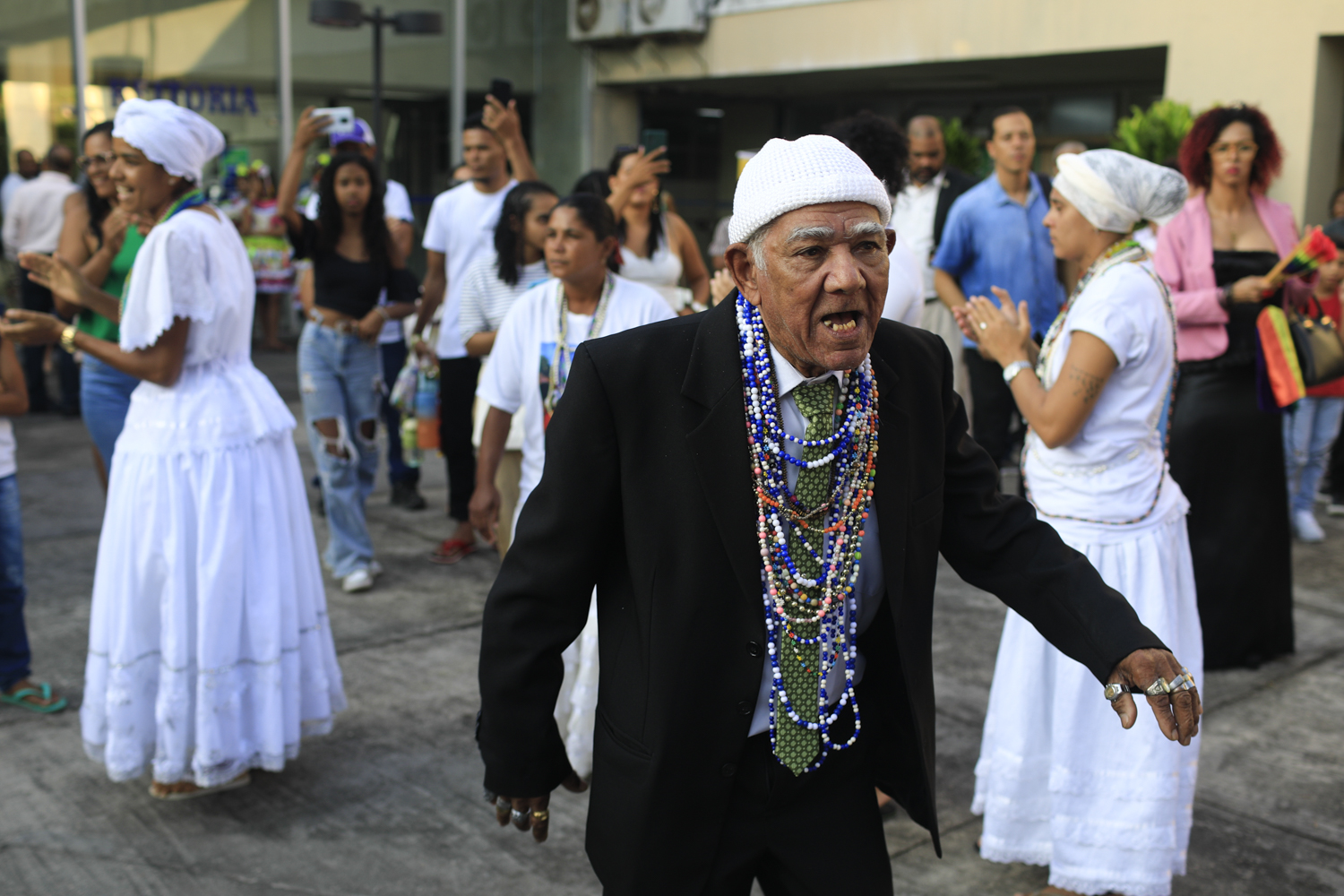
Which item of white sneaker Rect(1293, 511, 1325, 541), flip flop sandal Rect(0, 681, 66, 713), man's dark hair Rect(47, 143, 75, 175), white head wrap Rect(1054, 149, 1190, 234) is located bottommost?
flip flop sandal Rect(0, 681, 66, 713)

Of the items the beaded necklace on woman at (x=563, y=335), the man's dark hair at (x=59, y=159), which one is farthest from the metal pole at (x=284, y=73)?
the beaded necklace on woman at (x=563, y=335)

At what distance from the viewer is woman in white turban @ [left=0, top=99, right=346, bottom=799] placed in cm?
384

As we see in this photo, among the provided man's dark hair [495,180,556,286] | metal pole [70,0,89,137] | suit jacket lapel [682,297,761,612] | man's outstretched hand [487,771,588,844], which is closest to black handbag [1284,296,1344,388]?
man's dark hair [495,180,556,286]

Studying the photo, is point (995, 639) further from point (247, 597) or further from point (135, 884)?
point (135, 884)

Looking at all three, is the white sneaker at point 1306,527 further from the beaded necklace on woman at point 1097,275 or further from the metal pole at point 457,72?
the metal pole at point 457,72

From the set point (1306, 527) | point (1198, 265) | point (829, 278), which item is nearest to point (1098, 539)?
point (829, 278)

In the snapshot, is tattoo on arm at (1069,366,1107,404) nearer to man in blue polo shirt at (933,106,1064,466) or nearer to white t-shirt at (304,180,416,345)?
man in blue polo shirt at (933,106,1064,466)

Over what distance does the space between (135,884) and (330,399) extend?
329 cm

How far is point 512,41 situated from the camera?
17.4 m

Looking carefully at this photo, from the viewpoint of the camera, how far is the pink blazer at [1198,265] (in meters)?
5.22

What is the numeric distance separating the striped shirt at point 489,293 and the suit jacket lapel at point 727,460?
3.71 meters

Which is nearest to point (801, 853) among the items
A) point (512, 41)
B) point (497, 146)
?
point (497, 146)

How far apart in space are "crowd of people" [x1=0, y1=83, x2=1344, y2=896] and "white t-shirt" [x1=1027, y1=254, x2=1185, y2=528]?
0.04 ft

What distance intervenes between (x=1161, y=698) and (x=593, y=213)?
2764 mm
